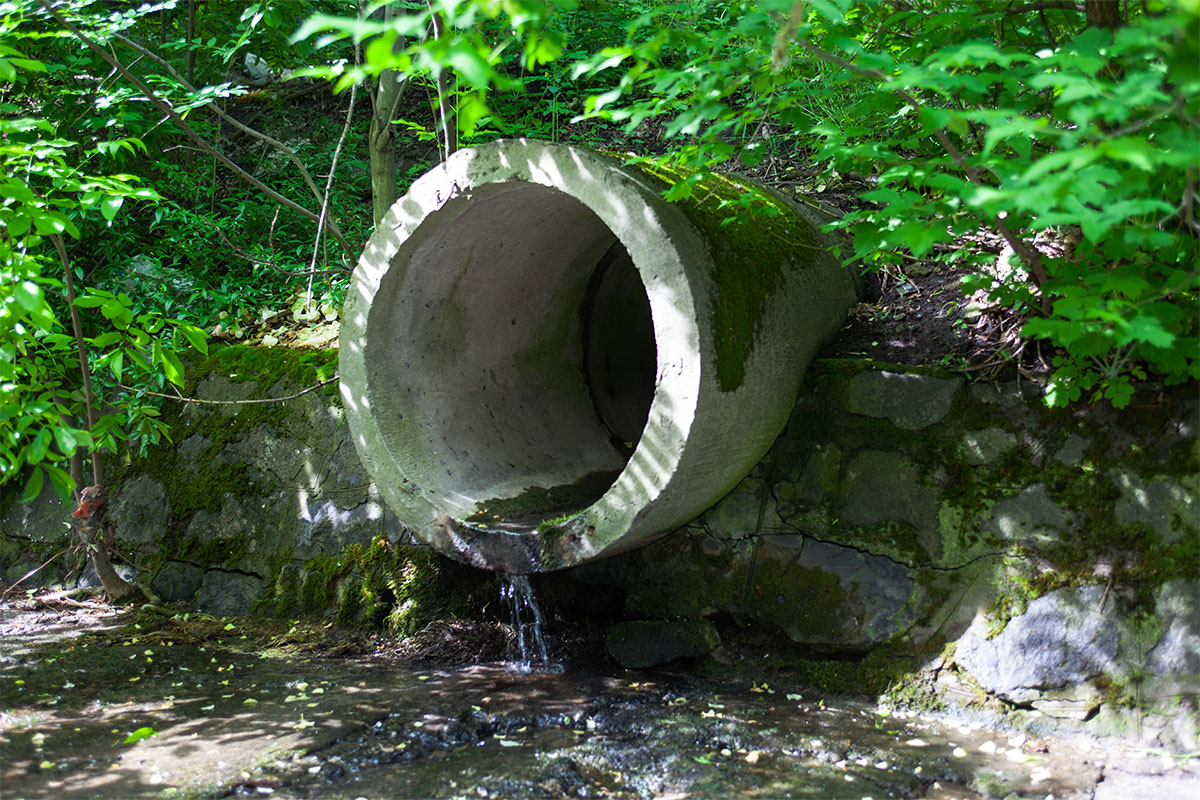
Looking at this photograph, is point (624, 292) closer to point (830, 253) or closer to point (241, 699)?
point (830, 253)

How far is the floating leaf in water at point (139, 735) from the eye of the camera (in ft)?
9.21

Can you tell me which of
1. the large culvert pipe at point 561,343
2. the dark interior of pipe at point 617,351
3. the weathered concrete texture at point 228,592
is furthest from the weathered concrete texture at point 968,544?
the weathered concrete texture at point 228,592

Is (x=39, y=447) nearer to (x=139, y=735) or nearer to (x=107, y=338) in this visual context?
(x=107, y=338)

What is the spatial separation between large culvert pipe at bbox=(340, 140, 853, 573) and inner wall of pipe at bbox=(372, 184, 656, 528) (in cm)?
1

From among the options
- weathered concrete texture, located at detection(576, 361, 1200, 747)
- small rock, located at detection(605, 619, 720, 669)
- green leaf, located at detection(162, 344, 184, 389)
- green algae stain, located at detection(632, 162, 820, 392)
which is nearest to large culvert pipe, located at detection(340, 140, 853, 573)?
green algae stain, located at detection(632, 162, 820, 392)

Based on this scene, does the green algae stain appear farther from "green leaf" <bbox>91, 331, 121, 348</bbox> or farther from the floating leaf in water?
the floating leaf in water

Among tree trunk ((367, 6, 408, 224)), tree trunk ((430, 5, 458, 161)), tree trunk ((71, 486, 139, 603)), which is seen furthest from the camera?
tree trunk ((367, 6, 408, 224))

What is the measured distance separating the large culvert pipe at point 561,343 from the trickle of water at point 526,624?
0.33 meters

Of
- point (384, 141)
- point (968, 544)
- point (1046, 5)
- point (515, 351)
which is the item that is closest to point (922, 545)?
point (968, 544)

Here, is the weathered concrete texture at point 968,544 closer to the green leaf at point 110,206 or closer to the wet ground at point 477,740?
the wet ground at point 477,740

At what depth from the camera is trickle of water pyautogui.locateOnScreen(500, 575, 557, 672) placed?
367 cm

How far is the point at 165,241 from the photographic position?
527 centimetres

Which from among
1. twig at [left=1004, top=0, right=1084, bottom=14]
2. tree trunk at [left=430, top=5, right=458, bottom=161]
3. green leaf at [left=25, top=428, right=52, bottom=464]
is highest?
tree trunk at [left=430, top=5, right=458, bottom=161]

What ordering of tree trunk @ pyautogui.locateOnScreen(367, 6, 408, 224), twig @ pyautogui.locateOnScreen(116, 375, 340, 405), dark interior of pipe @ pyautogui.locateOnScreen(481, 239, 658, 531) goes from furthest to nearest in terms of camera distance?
dark interior of pipe @ pyautogui.locateOnScreen(481, 239, 658, 531) < tree trunk @ pyautogui.locateOnScreen(367, 6, 408, 224) < twig @ pyautogui.locateOnScreen(116, 375, 340, 405)
